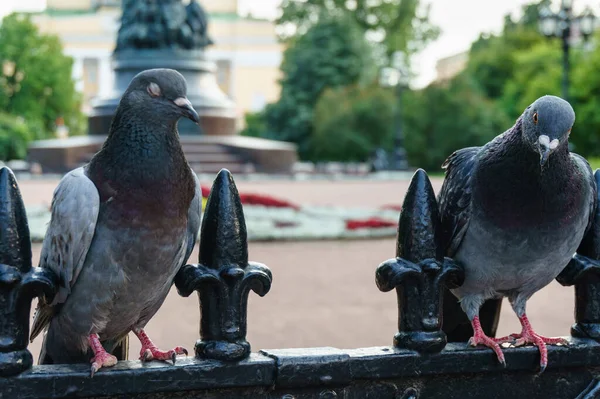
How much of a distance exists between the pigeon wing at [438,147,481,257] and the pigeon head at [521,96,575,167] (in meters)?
0.23

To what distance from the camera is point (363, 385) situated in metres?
1.98

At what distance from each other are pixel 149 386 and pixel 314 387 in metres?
0.40

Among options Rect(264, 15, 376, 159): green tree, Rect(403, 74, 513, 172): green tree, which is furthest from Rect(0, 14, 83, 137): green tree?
Rect(403, 74, 513, 172): green tree

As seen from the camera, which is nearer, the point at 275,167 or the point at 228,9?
the point at 275,167

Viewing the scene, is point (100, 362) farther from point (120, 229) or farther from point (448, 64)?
point (448, 64)

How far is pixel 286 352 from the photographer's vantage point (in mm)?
1936

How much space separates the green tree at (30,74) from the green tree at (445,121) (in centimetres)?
2139

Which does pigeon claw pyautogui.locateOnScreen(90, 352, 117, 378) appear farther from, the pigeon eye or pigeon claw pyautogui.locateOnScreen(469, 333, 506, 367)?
pigeon claw pyautogui.locateOnScreen(469, 333, 506, 367)

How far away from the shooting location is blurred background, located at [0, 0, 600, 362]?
6.67 meters

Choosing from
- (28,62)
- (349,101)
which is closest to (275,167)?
(349,101)

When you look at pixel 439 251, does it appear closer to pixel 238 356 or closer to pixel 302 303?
pixel 238 356

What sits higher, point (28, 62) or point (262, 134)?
point (28, 62)

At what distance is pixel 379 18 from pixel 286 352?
1934 inches

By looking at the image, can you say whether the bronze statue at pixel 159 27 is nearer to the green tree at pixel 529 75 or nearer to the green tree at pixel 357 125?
the green tree at pixel 357 125
